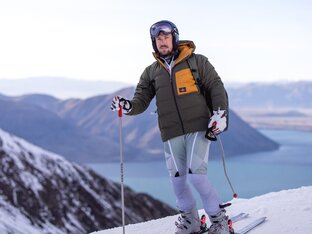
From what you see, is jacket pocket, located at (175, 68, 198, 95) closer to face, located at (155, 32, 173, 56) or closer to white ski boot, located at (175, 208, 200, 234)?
face, located at (155, 32, 173, 56)

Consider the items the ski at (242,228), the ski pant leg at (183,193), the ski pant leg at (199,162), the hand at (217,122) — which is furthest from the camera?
the ski at (242,228)

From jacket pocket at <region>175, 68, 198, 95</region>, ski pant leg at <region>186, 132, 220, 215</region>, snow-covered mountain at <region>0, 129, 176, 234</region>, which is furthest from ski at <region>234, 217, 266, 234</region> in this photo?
snow-covered mountain at <region>0, 129, 176, 234</region>

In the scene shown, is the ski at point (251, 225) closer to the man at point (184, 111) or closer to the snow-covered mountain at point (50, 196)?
the man at point (184, 111)

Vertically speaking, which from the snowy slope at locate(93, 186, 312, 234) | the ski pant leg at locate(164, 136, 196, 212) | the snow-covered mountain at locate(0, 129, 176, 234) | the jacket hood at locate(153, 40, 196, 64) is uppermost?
the jacket hood at locate(153, 40, 196, 64)

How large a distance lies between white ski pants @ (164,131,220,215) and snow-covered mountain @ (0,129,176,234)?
811 inches

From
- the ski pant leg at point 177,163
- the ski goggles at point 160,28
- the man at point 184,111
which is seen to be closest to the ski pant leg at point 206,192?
the man at point 184,111

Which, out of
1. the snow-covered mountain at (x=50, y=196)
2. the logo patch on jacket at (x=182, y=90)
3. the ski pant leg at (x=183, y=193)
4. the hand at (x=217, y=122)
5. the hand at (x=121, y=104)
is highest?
the logo patch on jacket at (x=182, y=90)

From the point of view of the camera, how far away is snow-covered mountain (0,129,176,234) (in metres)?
34.6

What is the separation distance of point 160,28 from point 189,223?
290cm

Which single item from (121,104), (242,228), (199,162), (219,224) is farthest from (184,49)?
(242,228)

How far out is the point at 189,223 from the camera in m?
6.99

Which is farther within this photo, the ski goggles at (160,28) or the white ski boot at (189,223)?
the white ski boot at (189,223)

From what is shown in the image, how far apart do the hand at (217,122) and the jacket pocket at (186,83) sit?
1.58 feet

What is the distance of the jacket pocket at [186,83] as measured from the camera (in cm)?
643
